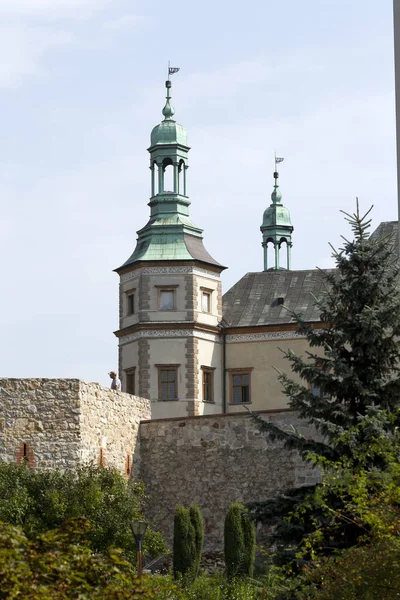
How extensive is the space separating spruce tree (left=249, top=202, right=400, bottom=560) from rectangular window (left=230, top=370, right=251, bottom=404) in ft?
99.0

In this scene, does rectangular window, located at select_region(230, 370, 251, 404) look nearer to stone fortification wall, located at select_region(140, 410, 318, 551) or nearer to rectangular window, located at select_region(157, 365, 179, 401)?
rectangular window, located at select_region(157, 365, 179, 401)

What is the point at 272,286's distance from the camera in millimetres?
59156

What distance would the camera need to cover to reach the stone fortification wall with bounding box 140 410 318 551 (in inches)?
1414

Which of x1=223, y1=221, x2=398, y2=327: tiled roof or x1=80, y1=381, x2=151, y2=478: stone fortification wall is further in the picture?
x1=223, y1=221, x2=398, y2=327: tiled roof

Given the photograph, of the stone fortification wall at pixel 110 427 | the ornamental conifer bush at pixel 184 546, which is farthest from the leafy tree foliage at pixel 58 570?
the stone fortification wall at pixel 110 427

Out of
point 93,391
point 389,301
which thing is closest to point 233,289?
point 93,391

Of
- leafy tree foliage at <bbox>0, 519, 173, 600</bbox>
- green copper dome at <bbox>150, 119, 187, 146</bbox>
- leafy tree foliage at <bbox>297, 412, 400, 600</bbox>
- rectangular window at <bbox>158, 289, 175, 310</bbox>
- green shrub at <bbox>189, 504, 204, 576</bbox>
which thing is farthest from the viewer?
green copper dome at <bbox>150, 119, 187, 146</bbox>

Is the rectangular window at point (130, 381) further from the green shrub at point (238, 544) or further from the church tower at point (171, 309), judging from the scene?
the green shrub at point (238, 544)

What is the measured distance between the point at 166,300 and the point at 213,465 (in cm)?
2053

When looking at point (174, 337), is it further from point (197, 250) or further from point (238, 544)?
point (238, 544)

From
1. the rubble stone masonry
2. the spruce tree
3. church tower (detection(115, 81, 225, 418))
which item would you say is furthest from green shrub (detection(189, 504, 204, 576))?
church tower (detection(115, 81, 225, 418))

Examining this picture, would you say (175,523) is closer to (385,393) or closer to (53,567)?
(385,393)

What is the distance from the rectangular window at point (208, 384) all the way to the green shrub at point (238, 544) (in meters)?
22.4

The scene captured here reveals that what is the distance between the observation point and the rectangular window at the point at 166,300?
5666 centimetres
